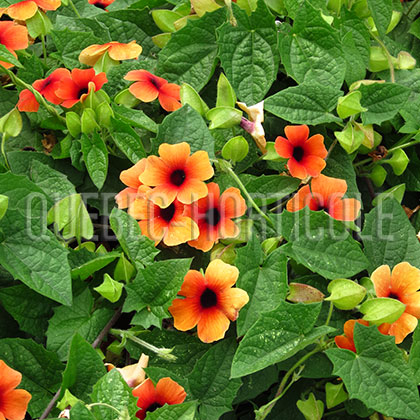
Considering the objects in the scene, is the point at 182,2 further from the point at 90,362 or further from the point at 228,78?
the point at 90,362

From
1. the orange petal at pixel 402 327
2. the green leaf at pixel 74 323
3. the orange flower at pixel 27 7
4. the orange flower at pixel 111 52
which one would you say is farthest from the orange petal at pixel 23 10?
the orange petal at pixel 402 327

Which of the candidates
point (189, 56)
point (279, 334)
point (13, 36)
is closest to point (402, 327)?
point (279, 334)

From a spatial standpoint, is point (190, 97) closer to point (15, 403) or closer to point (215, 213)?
point (215, 213)

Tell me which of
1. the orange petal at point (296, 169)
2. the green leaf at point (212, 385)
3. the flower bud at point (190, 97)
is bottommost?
the green leaf at point (212, 385)

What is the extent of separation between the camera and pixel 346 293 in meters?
0.71

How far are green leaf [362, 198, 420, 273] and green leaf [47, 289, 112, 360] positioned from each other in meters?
0.33

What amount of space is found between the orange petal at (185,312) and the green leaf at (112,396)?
4.4 inches

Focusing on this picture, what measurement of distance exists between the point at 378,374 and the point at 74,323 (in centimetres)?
35

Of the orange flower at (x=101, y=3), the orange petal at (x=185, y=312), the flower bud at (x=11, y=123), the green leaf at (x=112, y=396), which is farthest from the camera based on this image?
the orange flower at (x=101, y=3)

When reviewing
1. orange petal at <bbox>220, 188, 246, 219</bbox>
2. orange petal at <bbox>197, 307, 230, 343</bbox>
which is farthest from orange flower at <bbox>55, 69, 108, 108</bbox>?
orange petal at <bbox>197, 307, 230, 343</bbox>

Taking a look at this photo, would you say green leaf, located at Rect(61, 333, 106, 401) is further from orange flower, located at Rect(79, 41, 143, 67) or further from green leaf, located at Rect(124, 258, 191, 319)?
orange flower, located at Rect(79, 41, 143, 67)

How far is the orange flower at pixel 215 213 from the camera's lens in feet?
2.42

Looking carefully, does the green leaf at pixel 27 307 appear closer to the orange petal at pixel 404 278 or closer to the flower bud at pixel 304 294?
the flower bud at pixel 304 294

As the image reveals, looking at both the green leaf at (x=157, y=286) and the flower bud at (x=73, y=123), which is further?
the flower bud at (x=73, y=123)
